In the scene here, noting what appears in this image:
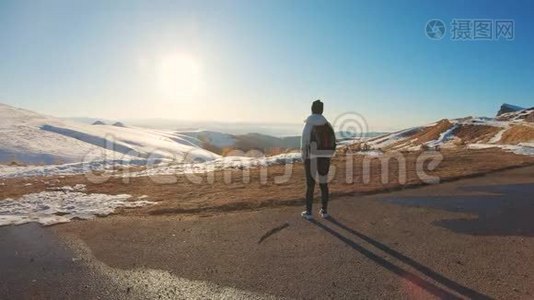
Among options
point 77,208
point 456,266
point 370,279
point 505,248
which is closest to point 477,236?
point 505,248

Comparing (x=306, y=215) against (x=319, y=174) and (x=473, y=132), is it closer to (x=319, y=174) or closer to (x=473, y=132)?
(x=319, y=174)

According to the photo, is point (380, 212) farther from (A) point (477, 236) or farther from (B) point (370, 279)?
(B) point (370, 279)

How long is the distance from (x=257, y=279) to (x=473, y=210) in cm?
514

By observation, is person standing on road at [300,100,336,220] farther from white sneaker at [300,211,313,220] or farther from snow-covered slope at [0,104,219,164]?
snow-covered slope at [0,104,219,164]

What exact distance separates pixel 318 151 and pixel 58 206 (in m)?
5.35

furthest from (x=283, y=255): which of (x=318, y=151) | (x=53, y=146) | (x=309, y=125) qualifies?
(x=53, y=146)

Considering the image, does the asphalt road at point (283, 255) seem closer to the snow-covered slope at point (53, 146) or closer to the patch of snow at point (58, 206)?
the patch of snow at point (58, 206)

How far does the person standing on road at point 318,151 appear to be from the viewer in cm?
722

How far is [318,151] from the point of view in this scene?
7258 millimetres

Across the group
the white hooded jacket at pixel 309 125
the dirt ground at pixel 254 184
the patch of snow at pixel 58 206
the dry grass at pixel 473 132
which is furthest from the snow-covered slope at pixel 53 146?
the dry grass at pixel 473 132

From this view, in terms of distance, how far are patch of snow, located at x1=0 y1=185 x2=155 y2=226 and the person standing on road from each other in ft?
12.0

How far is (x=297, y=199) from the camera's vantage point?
8.59 metres

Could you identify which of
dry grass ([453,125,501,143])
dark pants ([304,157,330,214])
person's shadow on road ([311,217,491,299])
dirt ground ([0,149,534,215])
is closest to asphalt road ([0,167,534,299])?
person's shadow on road ([311,217,491,299])

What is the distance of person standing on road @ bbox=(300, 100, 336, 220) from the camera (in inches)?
284
